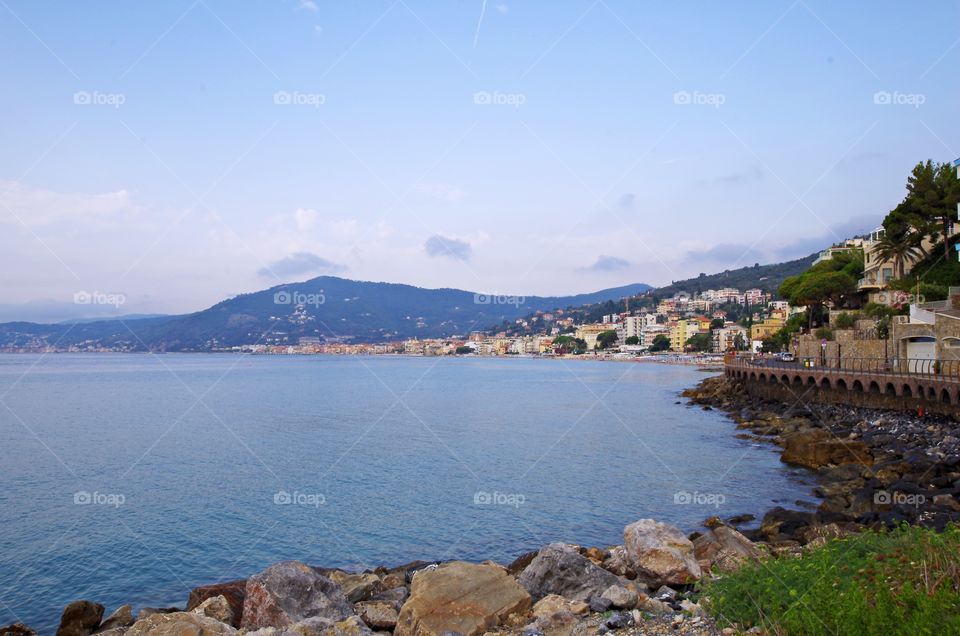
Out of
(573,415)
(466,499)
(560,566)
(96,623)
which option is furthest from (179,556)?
(573,415)

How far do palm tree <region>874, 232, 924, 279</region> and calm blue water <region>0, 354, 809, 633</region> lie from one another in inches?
739

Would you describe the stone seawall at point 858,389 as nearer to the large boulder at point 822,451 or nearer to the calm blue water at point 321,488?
the large boulder at point 822,451

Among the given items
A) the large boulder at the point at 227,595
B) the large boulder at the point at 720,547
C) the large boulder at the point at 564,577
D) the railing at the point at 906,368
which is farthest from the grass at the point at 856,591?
the railing at the point at 906,368

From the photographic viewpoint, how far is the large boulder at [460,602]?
27.6 ft

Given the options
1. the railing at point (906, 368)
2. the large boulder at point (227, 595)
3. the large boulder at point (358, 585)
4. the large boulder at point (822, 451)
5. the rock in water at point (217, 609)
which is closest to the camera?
the rock in water at point (217, 609)

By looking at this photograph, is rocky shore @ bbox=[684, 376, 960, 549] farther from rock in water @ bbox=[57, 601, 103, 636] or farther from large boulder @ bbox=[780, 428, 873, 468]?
rock in water @ bbox=[57, 601, 103, 636]

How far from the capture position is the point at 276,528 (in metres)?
17.2

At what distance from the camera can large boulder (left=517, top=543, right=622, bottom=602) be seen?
976 centimetres

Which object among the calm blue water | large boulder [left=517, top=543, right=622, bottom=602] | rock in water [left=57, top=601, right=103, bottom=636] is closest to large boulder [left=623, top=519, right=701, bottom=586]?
large boulder [left=517, top=543, right=622, bottom=602]

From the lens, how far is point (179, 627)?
7.62 metres

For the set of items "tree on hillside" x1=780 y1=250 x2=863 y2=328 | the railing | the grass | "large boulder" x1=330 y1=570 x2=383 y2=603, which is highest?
"tree on hillside" x1=780 y1=250 x2=863 y2=328

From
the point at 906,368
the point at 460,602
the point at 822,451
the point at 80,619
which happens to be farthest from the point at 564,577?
the point at 906,368

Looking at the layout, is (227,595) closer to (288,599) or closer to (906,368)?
(288,599)

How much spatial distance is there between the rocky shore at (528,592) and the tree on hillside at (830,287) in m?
43.3
